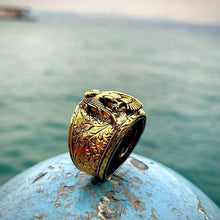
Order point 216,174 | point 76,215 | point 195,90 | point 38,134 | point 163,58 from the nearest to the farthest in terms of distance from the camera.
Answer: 1. point 76,215
2. point 216,174
3. point 38,134
4. point 195,90
5. point 163,58

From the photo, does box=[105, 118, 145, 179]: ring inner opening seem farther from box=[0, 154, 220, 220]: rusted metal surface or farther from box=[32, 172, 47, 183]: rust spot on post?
box=[32, 172, 47, 183]: rust spot on post

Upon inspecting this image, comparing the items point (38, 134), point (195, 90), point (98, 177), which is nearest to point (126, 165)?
point (98, 177)

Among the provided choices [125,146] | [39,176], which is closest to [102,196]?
[125,146]

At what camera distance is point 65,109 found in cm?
379

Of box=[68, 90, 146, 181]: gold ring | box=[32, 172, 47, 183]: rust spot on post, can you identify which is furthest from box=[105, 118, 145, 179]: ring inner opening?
box=[32, 172, 47, 183]: rust spot on post

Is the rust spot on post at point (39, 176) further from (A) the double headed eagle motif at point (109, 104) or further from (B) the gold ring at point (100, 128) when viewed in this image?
(A) the double headed eagle motif at point (109, 104)

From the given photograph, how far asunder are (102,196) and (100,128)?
0.26m

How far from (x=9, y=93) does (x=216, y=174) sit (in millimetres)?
3059

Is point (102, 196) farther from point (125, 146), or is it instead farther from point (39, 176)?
point (39, 176)

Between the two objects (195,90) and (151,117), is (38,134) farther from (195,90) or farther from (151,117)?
(195,90)

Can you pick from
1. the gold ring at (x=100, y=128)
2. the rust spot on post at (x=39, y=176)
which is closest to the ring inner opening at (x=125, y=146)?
the gold ring at (x=100, y=128)

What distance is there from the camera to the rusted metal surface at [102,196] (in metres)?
1.01

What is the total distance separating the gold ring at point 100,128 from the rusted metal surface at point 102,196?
3.4 inches

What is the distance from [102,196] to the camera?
1.06m
